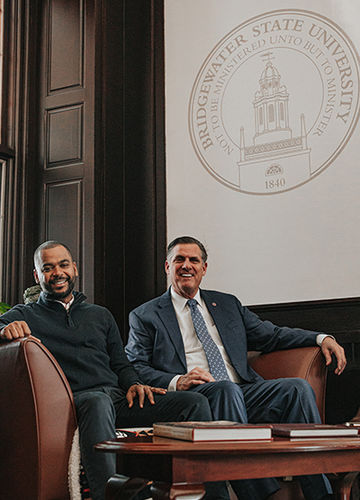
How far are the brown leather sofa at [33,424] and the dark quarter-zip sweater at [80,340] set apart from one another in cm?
37

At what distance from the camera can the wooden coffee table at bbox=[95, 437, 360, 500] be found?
5.39 feet

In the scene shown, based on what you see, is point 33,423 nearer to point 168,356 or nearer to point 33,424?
point 33,424

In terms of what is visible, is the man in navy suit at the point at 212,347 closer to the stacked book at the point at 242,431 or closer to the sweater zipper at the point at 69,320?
the sweater zipper at the point at 69,320

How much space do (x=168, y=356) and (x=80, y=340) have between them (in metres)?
0.44

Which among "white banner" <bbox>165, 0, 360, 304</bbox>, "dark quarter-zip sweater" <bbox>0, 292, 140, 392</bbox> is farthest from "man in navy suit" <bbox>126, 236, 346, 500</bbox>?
"white banner" <bbox>165, 0, 360, 304</bbox>

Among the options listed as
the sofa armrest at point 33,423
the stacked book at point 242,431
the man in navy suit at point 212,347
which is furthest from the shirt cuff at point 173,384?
the stacked book at point 242,431

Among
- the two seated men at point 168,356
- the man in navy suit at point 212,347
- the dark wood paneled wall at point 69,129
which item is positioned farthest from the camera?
the dark wood paneled wall at point 69,129

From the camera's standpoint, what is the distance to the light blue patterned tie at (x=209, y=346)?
10.2 feet

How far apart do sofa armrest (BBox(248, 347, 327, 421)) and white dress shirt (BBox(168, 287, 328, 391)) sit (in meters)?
0.08

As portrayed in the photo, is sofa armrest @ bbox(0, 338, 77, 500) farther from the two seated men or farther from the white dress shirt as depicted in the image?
the white dress shirt

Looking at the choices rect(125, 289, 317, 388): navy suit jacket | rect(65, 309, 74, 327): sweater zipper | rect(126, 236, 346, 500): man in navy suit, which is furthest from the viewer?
rect(125, 289, 317, 388): navy suit jacket

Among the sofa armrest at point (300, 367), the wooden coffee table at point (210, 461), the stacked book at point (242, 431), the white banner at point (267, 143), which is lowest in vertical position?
the wooden coffee table at point (210, 461)

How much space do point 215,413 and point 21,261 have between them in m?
1.91

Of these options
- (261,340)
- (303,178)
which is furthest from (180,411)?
(303,178)
